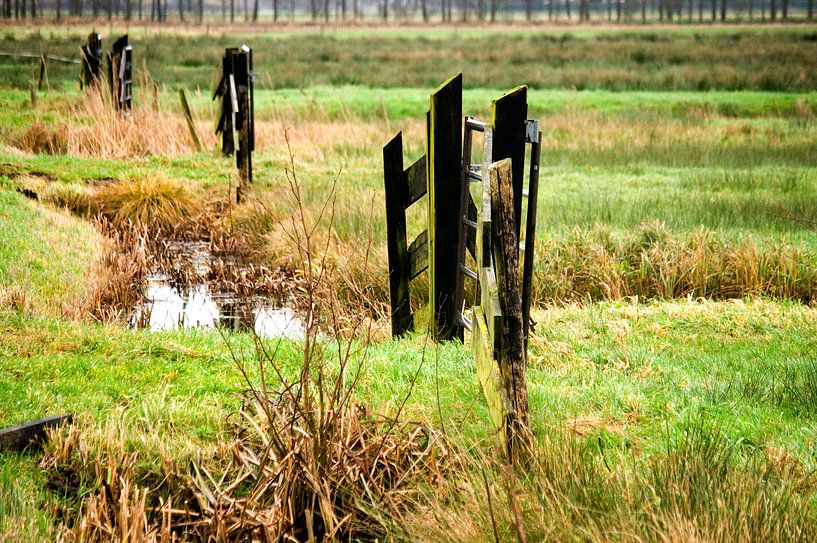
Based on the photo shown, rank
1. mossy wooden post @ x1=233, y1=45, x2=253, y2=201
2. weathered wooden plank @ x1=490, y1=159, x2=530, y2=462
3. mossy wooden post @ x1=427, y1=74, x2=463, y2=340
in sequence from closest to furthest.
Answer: weathered wooden plank @ x1=490, y1=159, x2=530, y2=462
mossy wooden post @ x1=427, y1=74, x2=463, y2=340
mossy wooden post @ x1=233, y1=45, x2=253, y2=201

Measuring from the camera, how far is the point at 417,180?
6.15 meters

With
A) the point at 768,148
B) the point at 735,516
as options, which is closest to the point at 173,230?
the point at 735,516

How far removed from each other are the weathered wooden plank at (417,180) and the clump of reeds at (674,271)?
2223 mm

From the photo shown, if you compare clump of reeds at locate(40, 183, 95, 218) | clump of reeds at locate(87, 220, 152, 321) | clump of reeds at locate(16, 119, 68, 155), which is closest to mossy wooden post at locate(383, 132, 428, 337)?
clump of reeds at locate(87, 220, 152, 321)

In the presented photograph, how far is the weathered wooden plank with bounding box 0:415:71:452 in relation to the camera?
4.20 m

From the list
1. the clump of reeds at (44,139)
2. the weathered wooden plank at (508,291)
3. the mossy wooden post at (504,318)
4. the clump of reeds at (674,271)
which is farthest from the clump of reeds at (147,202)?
the weathered wooden plank at (508,291)

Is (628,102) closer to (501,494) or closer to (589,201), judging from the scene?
(589,201)

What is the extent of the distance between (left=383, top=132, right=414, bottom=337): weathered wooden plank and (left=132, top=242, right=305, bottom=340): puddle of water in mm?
1016

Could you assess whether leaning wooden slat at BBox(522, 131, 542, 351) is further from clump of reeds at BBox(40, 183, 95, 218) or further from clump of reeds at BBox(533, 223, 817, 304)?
clump of reeds at BBox(40, 183, 95, 218)

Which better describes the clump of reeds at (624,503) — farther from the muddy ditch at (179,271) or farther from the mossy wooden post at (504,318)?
the muddy ditch at (179,271)

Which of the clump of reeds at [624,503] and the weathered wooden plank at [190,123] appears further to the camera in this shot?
the weathered wooden plank at [190,123]

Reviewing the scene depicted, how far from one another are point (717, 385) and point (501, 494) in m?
2.17

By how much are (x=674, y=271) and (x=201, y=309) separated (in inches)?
175

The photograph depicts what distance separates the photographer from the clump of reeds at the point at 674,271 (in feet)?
26.3
